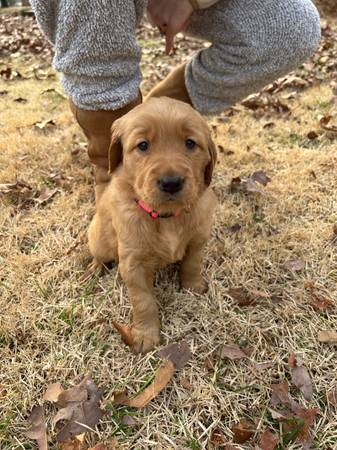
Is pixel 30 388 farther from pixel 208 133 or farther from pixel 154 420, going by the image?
pixel 208 133

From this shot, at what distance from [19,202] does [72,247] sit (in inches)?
26.4

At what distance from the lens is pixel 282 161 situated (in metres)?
3.55

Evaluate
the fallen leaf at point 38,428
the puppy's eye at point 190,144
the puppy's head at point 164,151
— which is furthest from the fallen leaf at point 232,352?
the puppy's eye at point 190,144

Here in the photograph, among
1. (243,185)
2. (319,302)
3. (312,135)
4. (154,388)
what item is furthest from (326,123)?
Answer: (154,388)

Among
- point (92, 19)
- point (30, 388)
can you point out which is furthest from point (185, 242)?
point (92, 19)

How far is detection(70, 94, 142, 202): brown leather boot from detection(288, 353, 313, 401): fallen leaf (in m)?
1.54

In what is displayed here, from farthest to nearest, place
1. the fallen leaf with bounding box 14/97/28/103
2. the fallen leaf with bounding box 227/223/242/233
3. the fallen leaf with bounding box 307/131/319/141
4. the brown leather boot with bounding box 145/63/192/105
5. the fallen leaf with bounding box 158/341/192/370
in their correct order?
1. the fallen leaf with bounding box 14/97/28/103
2. the fallen leaf with bounding box 307/131/319/141
3. the brown leather boot with bounding box 145/63/192/105
4. the fallen leaf with bounding box 227/223/242/233
5. the fallen leaf with bounding box 158/341/192/370

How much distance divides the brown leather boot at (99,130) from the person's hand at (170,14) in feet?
1.44

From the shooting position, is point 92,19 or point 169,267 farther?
point 169,267

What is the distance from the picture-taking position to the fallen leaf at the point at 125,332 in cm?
226

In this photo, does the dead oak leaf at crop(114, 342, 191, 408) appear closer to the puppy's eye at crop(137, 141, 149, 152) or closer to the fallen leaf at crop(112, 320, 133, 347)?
the fallen leaf at crop(112, 320, 133, 347)

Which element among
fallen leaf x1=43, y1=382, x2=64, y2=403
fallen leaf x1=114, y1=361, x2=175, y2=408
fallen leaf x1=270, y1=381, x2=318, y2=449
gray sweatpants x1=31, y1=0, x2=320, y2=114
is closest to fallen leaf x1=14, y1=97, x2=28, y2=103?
gray sweatpants x1=31, y1=0, x2=320, y2=114

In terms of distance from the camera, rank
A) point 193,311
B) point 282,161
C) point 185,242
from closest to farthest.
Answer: point 185,242 < point 193,311 < point 282,161

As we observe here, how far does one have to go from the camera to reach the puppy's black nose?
1877 millimetres
